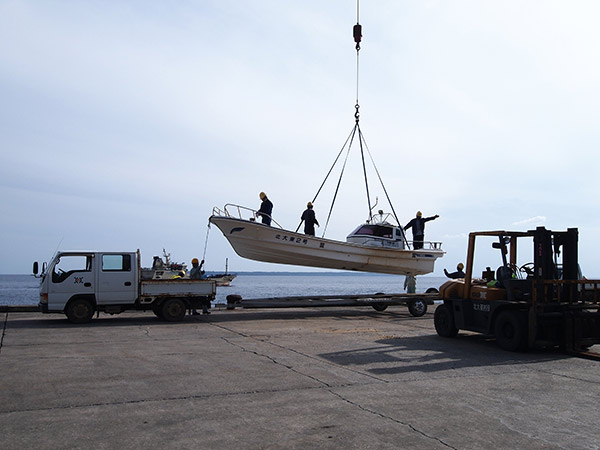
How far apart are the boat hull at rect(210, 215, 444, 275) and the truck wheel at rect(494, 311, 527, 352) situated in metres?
9.31

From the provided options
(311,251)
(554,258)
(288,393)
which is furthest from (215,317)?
(288,393)

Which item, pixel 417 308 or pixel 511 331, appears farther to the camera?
pixel 417 308

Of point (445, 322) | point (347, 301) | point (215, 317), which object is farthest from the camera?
point (347, 301)

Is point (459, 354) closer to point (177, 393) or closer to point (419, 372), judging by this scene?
point (419, 372)

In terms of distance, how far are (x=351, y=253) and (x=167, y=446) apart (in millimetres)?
16034

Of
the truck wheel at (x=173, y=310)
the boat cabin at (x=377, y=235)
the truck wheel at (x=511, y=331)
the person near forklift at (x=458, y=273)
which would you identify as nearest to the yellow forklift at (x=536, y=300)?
the truck wheel at (x=511, y=331)

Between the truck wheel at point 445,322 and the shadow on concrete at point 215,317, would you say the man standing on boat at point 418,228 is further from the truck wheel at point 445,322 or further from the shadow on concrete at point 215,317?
the truck wheel at point 445,322

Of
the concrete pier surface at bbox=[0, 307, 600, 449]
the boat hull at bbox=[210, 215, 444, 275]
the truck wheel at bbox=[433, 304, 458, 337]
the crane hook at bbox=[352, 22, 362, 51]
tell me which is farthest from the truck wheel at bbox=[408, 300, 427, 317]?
the crane hook at bbox=[352, 22, 362, 51]

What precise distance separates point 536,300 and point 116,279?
10.6 m

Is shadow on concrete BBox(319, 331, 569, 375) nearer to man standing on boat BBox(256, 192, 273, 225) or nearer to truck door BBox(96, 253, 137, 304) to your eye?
truck door BBox(96, 253, 137, 304)

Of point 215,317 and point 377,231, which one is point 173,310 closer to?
point 215,317

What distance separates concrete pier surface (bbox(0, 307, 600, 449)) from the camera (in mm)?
5391

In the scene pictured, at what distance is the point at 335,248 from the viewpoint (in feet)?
66.8

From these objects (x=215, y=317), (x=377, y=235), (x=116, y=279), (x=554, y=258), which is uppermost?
(x=377, y=235)
